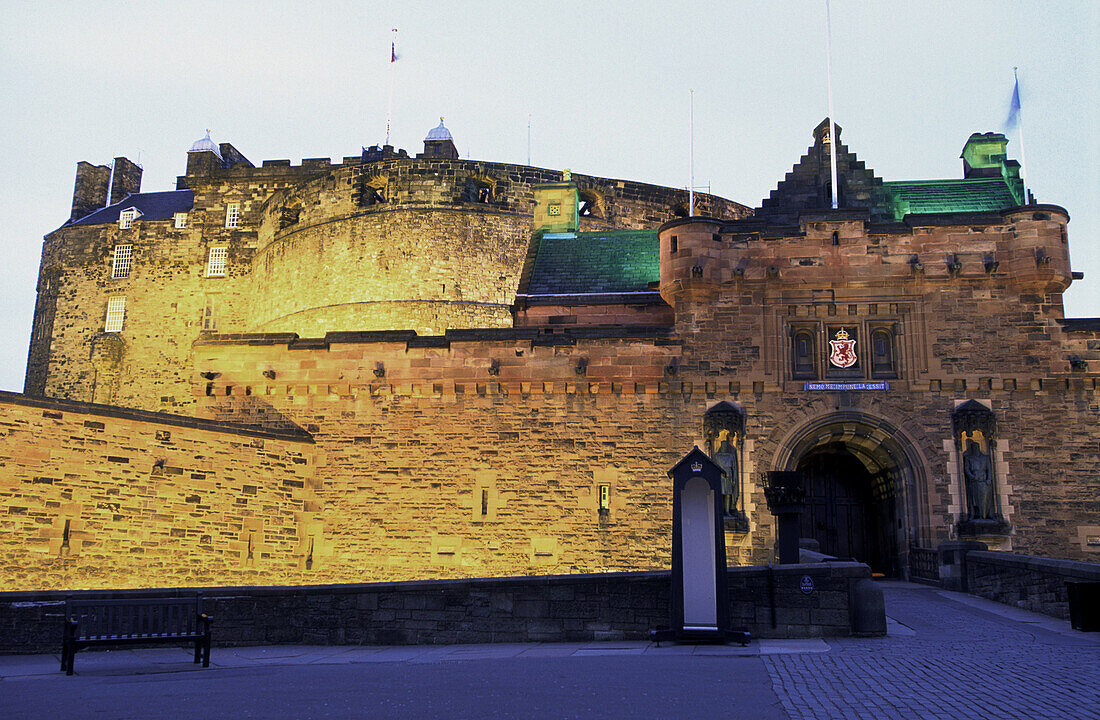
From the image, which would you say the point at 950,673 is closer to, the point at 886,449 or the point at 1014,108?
the point at 886,449

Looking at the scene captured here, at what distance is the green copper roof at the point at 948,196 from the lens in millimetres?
25656

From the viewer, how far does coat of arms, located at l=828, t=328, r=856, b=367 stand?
20469 millimetres

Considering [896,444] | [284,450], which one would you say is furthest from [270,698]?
[896,444]

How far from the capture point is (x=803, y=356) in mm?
20766

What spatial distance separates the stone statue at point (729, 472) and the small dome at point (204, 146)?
37792 millimetres

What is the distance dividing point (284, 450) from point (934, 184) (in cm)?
1768

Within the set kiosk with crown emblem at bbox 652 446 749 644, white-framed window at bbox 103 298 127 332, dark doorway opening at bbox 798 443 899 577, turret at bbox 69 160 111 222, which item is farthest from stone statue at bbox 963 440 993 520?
turret at bbox 69 160 111 222

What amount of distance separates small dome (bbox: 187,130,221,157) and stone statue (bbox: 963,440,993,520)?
4084 cm

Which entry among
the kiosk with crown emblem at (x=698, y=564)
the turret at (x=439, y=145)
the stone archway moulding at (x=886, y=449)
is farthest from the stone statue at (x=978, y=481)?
the turret at (x=439, y=145)

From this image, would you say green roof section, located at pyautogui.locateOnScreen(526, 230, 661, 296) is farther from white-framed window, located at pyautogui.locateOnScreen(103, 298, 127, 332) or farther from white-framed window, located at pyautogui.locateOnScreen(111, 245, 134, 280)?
white-framed window, located at pyautogui.locateOnScreen(111, 245, 134, 280)

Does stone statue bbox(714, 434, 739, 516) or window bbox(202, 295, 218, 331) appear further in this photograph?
window bbox(202, 295, 218, 331)

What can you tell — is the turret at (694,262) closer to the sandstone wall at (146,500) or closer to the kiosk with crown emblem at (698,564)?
the sandstone wall at (146,500)

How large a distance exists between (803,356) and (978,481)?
4074mm

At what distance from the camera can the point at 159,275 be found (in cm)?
4606
